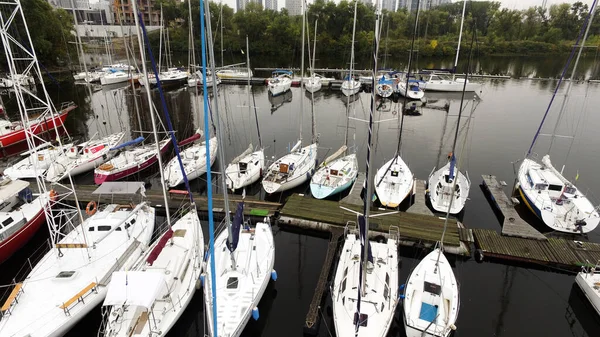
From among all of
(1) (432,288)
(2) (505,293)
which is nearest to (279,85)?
(2) (505,293)

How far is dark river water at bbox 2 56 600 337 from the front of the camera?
17625mm

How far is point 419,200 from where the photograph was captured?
27.7 metres

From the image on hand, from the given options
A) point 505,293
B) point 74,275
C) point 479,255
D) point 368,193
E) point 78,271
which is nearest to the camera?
point 368,193

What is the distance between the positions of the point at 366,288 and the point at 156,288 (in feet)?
30.7

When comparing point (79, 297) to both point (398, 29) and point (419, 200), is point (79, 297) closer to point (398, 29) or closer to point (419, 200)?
point (419, 200)

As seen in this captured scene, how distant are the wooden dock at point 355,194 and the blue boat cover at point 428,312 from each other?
11.8 metres

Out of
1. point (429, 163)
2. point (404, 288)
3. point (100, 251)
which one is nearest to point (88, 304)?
point (100, 251)

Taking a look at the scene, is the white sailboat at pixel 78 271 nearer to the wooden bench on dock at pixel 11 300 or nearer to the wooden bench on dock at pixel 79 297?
the wooden bench on dock at pixel 79 297

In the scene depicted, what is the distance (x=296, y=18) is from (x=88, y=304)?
131 metres

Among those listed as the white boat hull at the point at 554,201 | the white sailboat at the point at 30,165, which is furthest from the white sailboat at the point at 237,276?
the white sailboat at the point at 30,165

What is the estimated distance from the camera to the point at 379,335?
13.9 m

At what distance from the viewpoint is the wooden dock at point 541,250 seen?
66.7 ft

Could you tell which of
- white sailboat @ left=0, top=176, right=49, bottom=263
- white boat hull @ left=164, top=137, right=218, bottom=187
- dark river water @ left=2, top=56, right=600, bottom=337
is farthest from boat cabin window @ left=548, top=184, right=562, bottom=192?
white sailboat @ left=0, top=176, right=49, bottom=263

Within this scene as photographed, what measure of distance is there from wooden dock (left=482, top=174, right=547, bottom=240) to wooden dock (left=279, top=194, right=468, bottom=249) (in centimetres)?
389
